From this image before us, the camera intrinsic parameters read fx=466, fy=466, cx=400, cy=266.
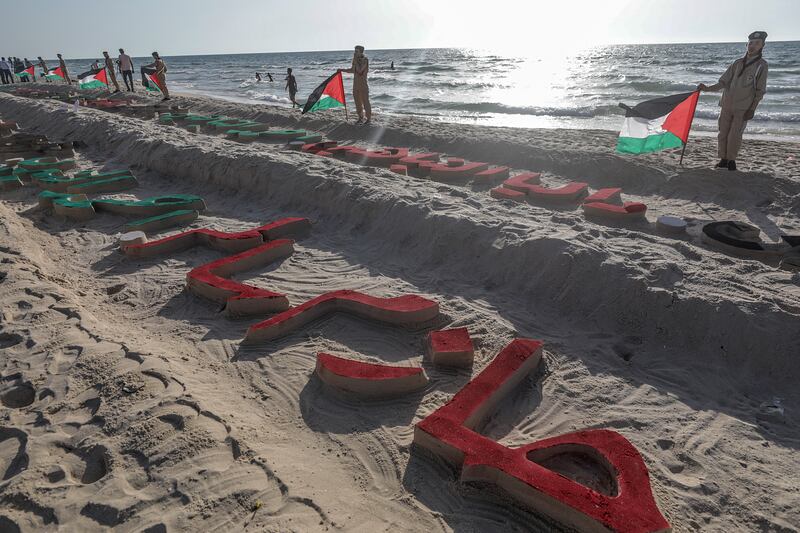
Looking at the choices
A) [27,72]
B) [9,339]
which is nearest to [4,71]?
[27,72]

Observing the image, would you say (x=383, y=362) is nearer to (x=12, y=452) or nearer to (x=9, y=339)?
(x=12, y=452)

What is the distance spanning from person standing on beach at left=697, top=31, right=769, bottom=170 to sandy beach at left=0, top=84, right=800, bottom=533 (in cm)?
99

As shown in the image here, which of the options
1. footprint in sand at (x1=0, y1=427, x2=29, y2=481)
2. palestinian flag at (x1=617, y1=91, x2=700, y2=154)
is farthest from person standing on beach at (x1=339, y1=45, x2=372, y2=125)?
footprint in sand at (x1=0, y1=427, x2=29, y2=481)

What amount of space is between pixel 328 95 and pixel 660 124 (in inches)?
327

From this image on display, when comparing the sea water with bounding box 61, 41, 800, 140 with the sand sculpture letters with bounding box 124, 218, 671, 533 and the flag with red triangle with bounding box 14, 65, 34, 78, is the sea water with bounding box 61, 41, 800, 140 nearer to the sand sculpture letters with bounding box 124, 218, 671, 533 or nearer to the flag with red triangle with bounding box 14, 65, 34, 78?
the flag with red triangle with bounding box 14, 65, 34, 78

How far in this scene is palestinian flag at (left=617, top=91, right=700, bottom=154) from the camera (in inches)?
331

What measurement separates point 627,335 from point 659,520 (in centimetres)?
221

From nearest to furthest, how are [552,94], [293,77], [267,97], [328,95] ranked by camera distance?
[328,95] < [293,77] < [552,94] < [267,97]

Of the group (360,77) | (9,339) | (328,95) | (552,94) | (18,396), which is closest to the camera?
(18,396)

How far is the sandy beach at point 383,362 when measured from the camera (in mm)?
2727

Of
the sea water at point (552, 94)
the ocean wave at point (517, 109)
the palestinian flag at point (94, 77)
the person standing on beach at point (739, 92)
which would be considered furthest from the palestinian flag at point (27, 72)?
the person standing on beach at point (739, 92)

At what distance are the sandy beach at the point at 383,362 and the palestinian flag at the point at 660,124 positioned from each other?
4.48 ft

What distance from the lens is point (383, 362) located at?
4.08 metres

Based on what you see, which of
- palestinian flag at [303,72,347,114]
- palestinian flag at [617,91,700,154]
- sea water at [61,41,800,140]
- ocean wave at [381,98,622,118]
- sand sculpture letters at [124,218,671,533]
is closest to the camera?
sand sculpture letters at [124,218,671,533]
